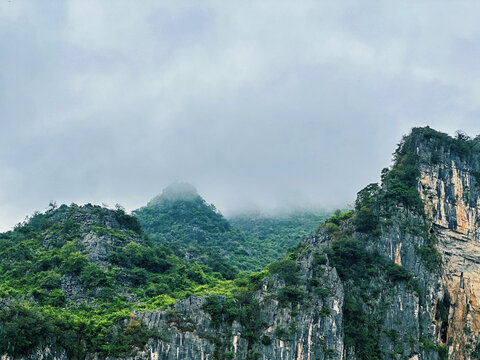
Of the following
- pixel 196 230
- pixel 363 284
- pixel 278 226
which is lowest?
pixel 363 284

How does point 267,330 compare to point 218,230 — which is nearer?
point 267,330

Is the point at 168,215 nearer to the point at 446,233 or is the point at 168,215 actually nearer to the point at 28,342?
the point at 446,233

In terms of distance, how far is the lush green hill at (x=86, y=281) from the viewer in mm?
45094

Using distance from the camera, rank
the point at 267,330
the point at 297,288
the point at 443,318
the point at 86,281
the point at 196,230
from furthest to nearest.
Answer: the point at 196,230 < the point at 443,318 < the point at 297,288 < the point at 86,281 < the point at 267,330

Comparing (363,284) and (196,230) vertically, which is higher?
(196,230)

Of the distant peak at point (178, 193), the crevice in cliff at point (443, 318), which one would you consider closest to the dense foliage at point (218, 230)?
the distant peak at point (178, 193)

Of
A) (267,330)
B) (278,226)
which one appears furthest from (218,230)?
(267,330)

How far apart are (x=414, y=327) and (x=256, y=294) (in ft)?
43.2

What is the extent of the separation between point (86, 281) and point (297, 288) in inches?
671

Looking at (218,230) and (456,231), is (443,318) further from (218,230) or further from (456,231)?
(218,230)

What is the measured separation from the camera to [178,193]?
97.9m

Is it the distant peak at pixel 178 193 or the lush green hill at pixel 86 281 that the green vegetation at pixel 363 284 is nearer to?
the lush green hill at pixel 86 281

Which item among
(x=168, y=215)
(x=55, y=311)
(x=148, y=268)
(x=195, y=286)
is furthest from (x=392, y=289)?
(x=168, y=215)

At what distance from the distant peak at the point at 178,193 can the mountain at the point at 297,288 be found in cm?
3077
